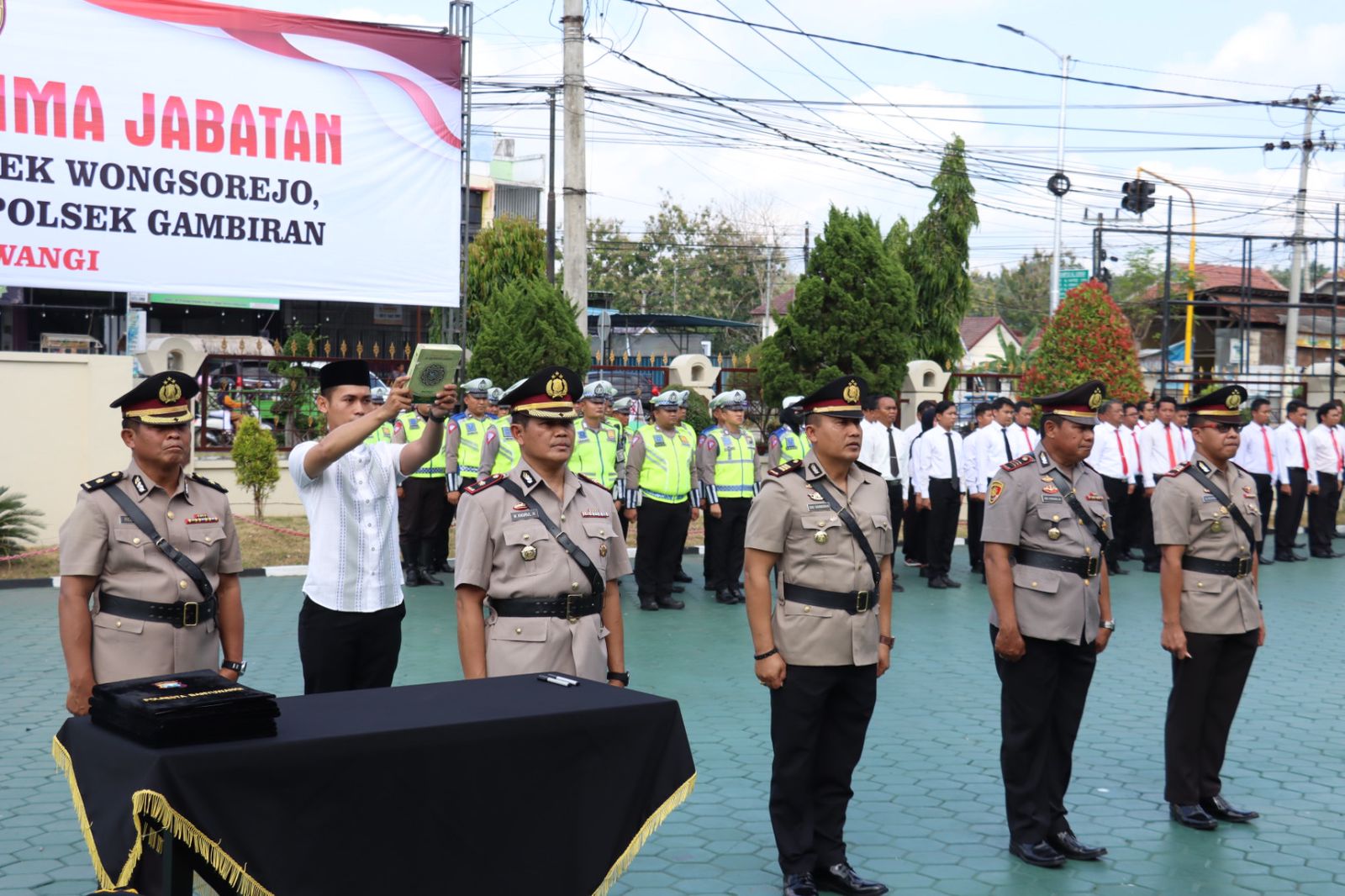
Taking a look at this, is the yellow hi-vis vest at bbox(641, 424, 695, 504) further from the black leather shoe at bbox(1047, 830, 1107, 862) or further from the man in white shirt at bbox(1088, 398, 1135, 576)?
the black leather shoe at bbox(1047, 830, 1107, 862)

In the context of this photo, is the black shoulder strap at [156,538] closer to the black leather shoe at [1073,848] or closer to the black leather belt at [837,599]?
the black leather belt at [837,599]

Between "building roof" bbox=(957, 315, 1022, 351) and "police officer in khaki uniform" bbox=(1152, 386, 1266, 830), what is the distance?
50862 millimetres

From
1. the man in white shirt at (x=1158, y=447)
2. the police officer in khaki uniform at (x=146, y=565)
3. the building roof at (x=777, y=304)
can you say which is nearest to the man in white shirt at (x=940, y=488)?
the man in white shirt at (x=1158, y=447)

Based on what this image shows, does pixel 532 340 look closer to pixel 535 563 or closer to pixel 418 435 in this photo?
pixel 418 435

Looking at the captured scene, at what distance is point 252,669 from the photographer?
8633 mm

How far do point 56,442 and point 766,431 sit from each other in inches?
391

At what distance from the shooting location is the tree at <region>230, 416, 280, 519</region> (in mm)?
15680

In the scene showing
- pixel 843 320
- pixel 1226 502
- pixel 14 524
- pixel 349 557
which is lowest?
pixel 14 524

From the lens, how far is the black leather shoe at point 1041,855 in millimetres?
5180

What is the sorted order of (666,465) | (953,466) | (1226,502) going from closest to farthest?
1. (1226,502)
2. (666,465)
3. (953,466)

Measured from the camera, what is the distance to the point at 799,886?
480 centimetres

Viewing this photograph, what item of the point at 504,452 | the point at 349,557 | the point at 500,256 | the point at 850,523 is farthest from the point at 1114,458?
the point at 500,256

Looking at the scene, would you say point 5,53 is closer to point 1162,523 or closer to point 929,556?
point 929,556

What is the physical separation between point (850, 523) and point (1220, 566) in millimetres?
2029
